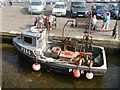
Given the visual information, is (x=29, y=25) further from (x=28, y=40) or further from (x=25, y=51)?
(x=25, y=51)

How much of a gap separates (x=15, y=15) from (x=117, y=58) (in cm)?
1300

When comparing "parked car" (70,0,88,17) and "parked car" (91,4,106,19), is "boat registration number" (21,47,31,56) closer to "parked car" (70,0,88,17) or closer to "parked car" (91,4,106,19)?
"parked car" (70,0,88,17)

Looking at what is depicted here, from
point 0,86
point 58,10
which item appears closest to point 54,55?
point 0,86

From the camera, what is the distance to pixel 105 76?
14.7 metres

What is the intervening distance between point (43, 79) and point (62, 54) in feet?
6.97

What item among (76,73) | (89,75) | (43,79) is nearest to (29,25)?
(43,79)

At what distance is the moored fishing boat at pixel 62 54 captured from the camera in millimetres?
14047

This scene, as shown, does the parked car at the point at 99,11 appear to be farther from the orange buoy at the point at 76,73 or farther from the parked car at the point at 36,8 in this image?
the orange buoy at the point at 76,73

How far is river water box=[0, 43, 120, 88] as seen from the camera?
537 inches

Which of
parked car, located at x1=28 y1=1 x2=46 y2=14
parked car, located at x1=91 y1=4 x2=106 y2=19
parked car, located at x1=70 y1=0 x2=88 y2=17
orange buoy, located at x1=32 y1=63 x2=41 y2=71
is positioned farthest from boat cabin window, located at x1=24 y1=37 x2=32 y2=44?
parked car, located at x1=91 y1=4 x2=106 y2=19

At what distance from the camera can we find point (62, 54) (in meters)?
15.2

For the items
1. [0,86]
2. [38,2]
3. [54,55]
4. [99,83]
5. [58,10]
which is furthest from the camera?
[38,2]

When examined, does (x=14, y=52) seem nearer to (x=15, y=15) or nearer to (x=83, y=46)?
(x=83, y=46)

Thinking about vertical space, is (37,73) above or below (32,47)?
below
